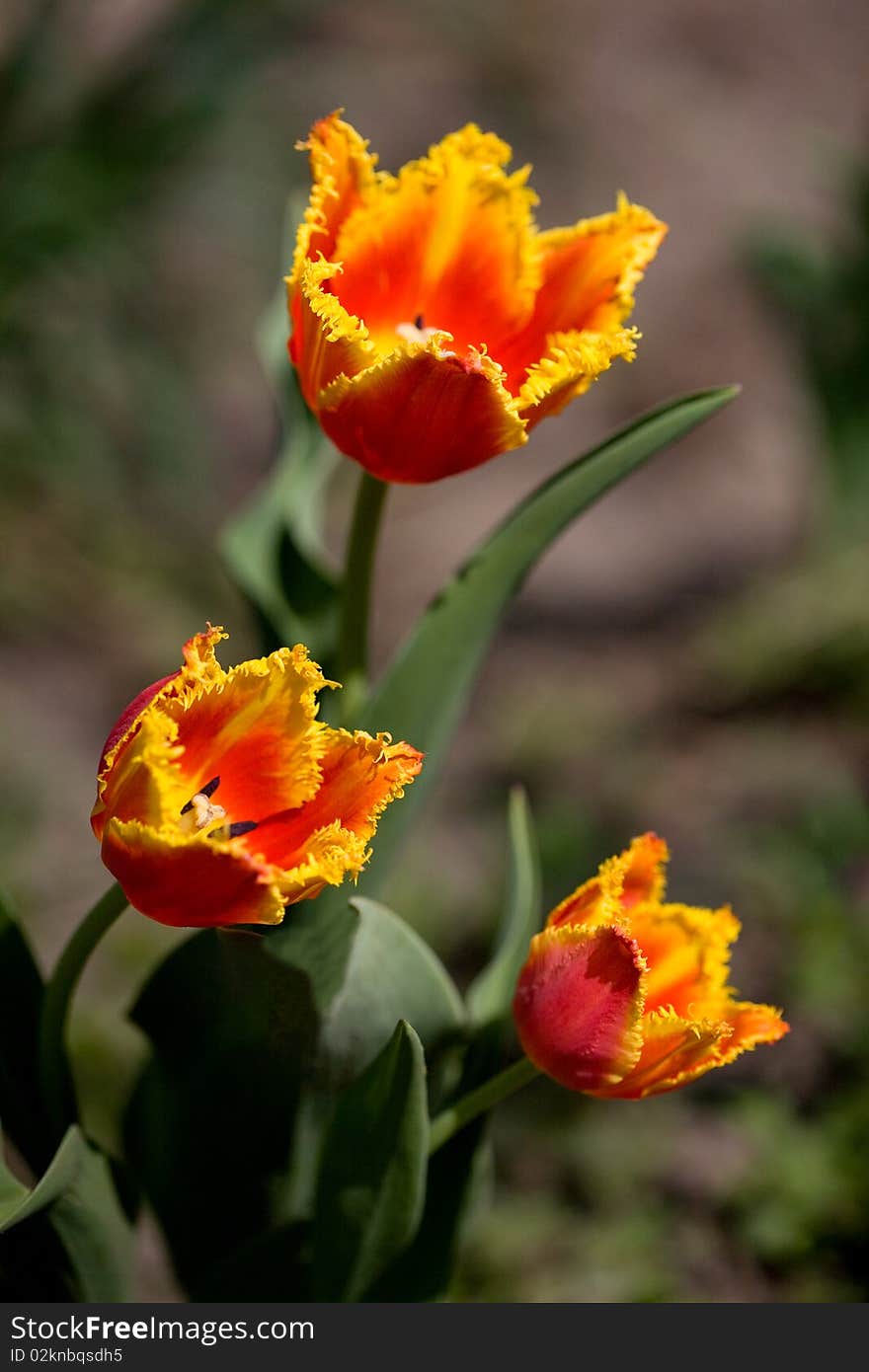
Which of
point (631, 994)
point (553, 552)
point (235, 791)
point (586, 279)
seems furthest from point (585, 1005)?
point (553, 552)

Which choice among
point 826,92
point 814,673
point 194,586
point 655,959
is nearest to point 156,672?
point 194,586

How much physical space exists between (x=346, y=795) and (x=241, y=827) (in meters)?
0.04

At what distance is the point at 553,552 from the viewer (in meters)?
1.90

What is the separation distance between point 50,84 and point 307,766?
140cm

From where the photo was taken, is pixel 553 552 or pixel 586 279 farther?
pixel 553 552

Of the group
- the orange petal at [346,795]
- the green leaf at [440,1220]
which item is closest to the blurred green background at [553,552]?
the green leaf at [440,1220]

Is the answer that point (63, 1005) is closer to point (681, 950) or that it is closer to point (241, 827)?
point (241, 827)

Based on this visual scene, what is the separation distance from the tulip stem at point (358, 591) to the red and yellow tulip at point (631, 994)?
0.13 metres

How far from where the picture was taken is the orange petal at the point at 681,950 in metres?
0.44

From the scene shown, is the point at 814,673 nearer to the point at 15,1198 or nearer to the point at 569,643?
the point at 569,643

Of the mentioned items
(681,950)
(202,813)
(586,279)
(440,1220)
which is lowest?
(440,1220)

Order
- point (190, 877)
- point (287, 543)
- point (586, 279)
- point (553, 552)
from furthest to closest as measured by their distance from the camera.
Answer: point (553, 552) → point (287, 543) → point (586, 279) → point (190, 877)

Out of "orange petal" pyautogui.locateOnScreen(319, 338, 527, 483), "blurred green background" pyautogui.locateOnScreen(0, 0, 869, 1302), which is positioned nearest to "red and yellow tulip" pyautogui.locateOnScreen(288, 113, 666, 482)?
"orange petal" pyautogui.locateOnScreen(319, 338, 527, 483)

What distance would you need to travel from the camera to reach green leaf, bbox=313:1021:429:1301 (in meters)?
0.45
